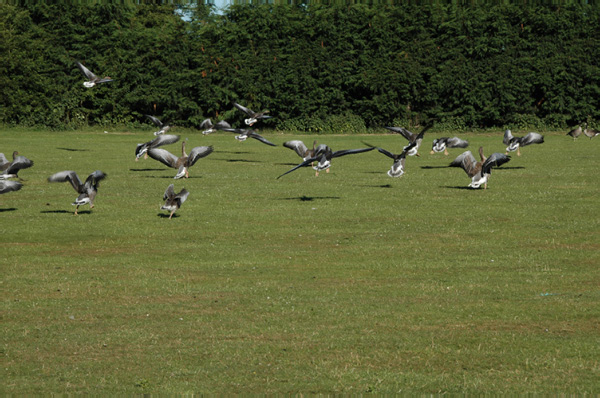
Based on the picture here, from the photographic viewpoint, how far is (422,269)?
12.5 m

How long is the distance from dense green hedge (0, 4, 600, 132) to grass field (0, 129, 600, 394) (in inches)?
1216

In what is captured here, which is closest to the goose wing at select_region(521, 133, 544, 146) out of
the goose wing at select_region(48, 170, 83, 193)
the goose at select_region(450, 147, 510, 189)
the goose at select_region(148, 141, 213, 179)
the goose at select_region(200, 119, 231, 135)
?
the goose at select_region(450, 147, 510, 189)

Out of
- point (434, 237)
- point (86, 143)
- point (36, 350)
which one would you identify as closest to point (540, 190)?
point (434, 237)

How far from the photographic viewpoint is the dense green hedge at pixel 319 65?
52.5m

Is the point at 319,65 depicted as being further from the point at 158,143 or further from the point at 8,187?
the point at 8,187

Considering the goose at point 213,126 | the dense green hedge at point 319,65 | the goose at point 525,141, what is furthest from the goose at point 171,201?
the dense green hedge at point 319,65

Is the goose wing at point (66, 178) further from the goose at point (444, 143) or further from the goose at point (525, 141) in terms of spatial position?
the goose at point (525, 141)

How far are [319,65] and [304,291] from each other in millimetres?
43590

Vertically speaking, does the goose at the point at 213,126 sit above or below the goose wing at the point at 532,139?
below

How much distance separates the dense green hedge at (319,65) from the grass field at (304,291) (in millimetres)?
30881

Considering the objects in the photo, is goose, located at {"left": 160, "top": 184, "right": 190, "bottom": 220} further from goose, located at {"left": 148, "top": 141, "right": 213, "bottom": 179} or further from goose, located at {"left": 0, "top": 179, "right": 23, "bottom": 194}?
goose, located at {"left": 148, "top": 141, "right": 213, "bottom": 179}

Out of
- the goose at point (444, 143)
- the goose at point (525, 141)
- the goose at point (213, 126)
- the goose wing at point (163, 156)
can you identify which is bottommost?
the goose wing at point (163, 156)

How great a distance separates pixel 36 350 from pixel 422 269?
20.3 feet

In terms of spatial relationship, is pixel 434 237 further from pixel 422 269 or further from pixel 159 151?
pixel 159 151
